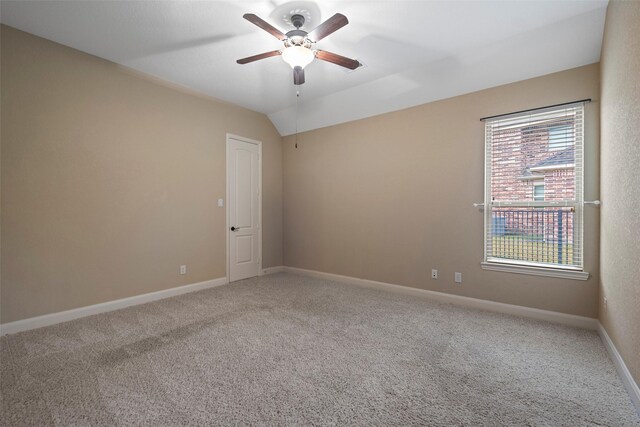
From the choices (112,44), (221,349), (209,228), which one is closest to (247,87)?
(112,44)

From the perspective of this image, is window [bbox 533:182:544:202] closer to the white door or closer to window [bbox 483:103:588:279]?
window [bbox 483:103:588:279]

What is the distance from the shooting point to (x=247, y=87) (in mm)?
4016

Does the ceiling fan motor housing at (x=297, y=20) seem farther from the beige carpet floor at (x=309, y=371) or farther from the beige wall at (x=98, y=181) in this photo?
the beige carpet floor at (x=309, y=371)

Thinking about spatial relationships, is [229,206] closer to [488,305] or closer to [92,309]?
[92,309]

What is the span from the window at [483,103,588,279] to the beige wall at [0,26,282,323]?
3734 mm

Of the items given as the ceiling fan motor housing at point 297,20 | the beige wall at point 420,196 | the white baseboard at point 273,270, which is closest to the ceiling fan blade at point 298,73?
the ceiling fan motor housing at point 297,20

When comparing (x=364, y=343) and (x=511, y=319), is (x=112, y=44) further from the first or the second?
(x=511, y=319)

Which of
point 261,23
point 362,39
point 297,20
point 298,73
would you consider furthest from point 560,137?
point 261,23


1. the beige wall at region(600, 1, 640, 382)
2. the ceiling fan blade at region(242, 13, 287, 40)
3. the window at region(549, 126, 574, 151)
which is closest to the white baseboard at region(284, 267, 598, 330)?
the beige wall at region(600, 1, 640, 382)

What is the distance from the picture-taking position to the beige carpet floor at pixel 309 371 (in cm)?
165

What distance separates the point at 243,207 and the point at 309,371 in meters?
3.27

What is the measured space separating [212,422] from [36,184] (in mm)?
2886

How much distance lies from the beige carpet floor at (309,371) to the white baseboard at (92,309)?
0.36 feet

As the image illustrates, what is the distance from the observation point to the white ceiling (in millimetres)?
2434
